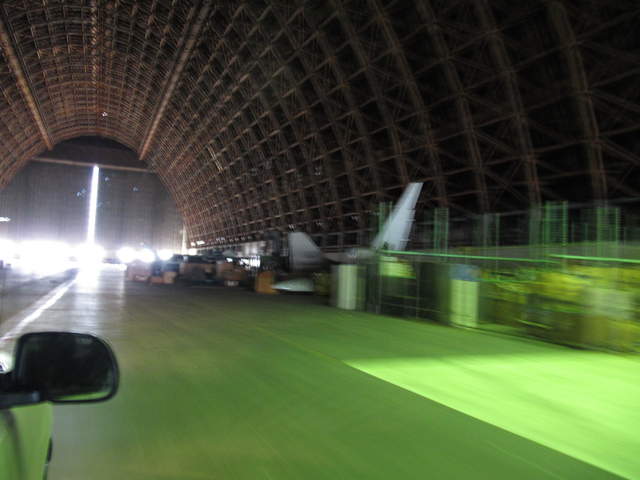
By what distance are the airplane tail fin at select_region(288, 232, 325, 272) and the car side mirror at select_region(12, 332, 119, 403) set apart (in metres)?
25.0

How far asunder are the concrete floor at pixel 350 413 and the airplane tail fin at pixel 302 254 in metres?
16.6

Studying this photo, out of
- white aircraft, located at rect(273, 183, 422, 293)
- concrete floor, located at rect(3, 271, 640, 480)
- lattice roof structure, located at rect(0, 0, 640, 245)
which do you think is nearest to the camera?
concrete floor, located at rect(3, 271, 640, 480)

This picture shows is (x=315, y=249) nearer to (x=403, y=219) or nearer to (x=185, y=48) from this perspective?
(x=403, y=219)

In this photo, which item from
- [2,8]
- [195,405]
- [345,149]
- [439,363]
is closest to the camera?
[195,405]

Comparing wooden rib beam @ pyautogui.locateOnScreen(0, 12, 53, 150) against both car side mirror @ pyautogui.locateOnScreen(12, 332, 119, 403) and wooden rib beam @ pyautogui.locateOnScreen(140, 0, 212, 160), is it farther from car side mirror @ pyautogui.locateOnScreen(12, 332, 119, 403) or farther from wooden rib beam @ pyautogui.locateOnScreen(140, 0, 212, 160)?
car side mirror @ pyautogui.locateOnScreen(12, 332, 119, 403)

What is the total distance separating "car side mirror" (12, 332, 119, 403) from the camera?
1.98m

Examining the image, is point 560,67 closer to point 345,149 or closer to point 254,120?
point 345,149

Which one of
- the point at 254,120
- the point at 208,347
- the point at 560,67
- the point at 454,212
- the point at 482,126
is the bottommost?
the point at 208,347

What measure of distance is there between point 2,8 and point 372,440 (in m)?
41.3

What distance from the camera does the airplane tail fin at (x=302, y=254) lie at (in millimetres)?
27141

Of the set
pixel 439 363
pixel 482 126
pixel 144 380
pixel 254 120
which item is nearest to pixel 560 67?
pixel 482 126

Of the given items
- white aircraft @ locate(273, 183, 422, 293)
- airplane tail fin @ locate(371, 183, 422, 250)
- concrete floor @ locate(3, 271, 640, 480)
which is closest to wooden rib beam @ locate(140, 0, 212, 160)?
white aircraft @ locate(273, 183, 422, 293)

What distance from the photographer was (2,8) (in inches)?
1359

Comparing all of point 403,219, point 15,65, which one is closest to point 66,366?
point 403,219
